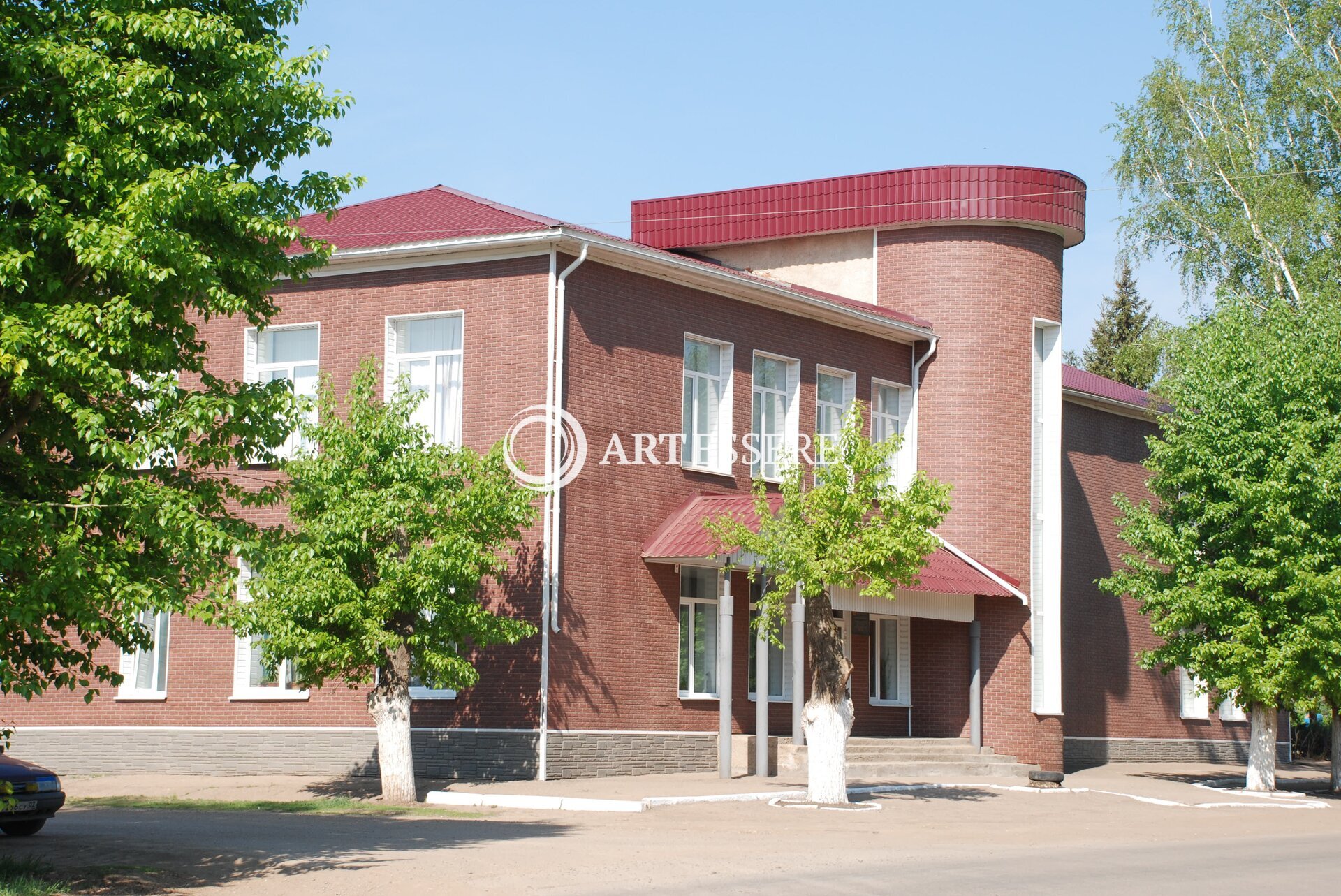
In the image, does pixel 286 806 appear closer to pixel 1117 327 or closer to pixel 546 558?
pixel 546 558

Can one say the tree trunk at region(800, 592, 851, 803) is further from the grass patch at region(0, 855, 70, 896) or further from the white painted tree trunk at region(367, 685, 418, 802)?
the grass patch at region(0, 855, 70, 896)

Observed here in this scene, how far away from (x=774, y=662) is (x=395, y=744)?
9.03 meters

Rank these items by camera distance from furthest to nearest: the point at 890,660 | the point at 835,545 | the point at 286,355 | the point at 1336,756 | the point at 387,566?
the point at 890,660
the point at 1336,756
the point at 286,355
the point at 387,566
the point at 835,545

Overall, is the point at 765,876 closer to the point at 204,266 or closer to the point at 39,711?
the point at 204,266

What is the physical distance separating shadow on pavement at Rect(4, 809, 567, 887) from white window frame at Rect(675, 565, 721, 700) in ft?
25.3

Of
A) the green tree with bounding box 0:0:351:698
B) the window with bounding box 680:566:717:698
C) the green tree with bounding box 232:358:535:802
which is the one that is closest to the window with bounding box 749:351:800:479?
the window with bounding box 680:566:717:698

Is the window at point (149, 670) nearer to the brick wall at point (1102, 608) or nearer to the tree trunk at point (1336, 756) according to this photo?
the brick wall at point (1102, 608)

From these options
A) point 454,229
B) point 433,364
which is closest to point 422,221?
point 454,229

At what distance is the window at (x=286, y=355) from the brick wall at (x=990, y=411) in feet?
38.0

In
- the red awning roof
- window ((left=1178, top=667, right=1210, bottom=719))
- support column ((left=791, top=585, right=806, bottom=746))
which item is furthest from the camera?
window ((left=1178, top=667, right=1210, bottom=719))

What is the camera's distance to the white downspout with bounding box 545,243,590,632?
23.2 m

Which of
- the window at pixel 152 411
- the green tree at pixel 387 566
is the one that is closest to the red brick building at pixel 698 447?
the green tree at pixel 387 566

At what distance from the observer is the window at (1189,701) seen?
3650 cm

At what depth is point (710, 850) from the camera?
15.3 m
